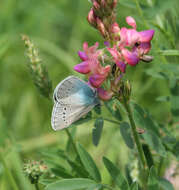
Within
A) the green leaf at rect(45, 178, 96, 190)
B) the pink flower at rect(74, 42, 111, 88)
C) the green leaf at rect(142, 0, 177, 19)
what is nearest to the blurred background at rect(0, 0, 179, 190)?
the green leaf at rect(142, 0, 177, 19)

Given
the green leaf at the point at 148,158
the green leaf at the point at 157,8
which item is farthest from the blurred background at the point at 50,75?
the green leaf at the point at 148,158

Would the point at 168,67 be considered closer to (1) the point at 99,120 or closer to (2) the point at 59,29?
(1) the point at 99,120

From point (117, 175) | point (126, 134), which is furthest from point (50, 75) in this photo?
point (117, 175)

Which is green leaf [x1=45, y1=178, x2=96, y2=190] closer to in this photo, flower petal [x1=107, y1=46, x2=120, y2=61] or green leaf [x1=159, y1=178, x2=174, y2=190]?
green leaf [x1=159, y1=178, x2=174, y2=190]

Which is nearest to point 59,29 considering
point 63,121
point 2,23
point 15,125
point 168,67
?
point 2,23

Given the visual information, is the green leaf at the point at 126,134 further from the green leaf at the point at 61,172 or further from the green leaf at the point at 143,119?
the green leaf at the point at 61,172

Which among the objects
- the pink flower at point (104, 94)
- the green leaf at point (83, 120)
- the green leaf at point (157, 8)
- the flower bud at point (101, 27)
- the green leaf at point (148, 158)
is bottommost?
the green leaf at point (148, 158)

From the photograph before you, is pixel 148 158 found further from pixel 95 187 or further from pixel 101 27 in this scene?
pixel 101 27
